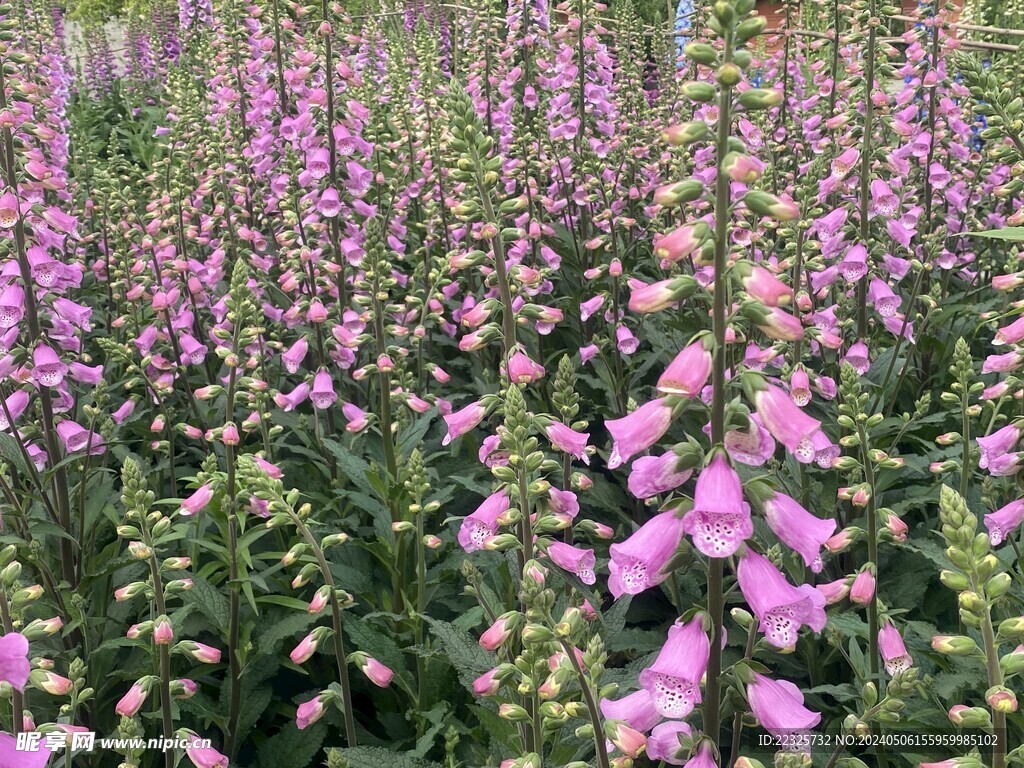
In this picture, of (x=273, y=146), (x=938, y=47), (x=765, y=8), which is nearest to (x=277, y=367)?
(x=273, y=146)

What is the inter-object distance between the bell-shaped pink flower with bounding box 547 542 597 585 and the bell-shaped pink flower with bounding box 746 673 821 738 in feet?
2.30

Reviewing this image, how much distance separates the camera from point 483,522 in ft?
8.77

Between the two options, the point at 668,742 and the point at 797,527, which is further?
the point at 668,742

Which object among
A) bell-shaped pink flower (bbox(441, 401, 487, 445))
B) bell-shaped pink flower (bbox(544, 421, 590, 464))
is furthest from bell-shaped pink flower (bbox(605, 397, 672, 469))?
bell-shaped pink flower (bbox(441, 401, 487, 445))

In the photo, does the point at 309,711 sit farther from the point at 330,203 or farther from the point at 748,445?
the point at 330,203

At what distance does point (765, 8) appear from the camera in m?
23.1

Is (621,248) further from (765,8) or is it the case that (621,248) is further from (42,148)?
(765,8)

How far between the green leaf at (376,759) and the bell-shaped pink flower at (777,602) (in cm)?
131

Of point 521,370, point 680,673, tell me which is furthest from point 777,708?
point 521,370

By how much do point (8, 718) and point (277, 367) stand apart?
275cm

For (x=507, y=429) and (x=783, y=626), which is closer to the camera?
(x=783, y=626)

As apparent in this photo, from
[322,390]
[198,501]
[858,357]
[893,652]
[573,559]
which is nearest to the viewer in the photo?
[573,559]

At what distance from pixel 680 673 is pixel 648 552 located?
0.83 feet

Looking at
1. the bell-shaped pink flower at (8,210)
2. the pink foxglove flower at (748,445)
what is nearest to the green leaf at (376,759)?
the pink foxglove flower at (748,445)
